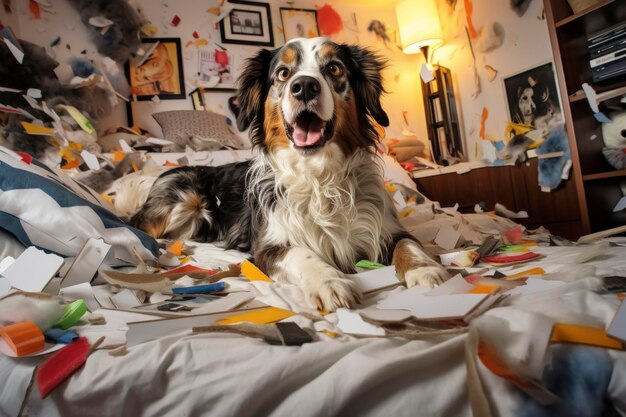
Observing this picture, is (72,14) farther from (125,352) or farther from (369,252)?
(125,352)

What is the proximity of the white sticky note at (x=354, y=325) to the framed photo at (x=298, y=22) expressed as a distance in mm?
3677

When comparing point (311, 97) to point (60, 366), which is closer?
point (60, 366)

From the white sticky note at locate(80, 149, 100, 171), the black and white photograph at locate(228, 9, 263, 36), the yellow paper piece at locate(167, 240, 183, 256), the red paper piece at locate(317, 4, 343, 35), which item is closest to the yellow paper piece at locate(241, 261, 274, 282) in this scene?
the yellow paper piece at locate(167, 240, 183, 256)

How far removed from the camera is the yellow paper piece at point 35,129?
7.65 ft

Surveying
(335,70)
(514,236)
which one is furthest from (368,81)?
(514,236)

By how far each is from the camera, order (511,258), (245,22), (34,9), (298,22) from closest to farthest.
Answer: (511,258)
(34,9)
(245,22)
(298,22)

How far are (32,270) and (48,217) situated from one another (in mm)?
225

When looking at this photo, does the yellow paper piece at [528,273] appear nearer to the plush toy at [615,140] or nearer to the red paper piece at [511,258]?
the red paper piece at [511,258]

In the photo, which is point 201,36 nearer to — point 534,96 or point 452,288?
point 534,96

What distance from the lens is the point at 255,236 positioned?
1590mm

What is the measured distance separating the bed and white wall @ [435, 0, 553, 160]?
3.14 m

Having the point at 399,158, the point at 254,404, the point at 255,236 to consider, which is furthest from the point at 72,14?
the point at 254,404

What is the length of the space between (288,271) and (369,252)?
358 millimetres

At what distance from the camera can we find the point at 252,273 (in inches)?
49.4
